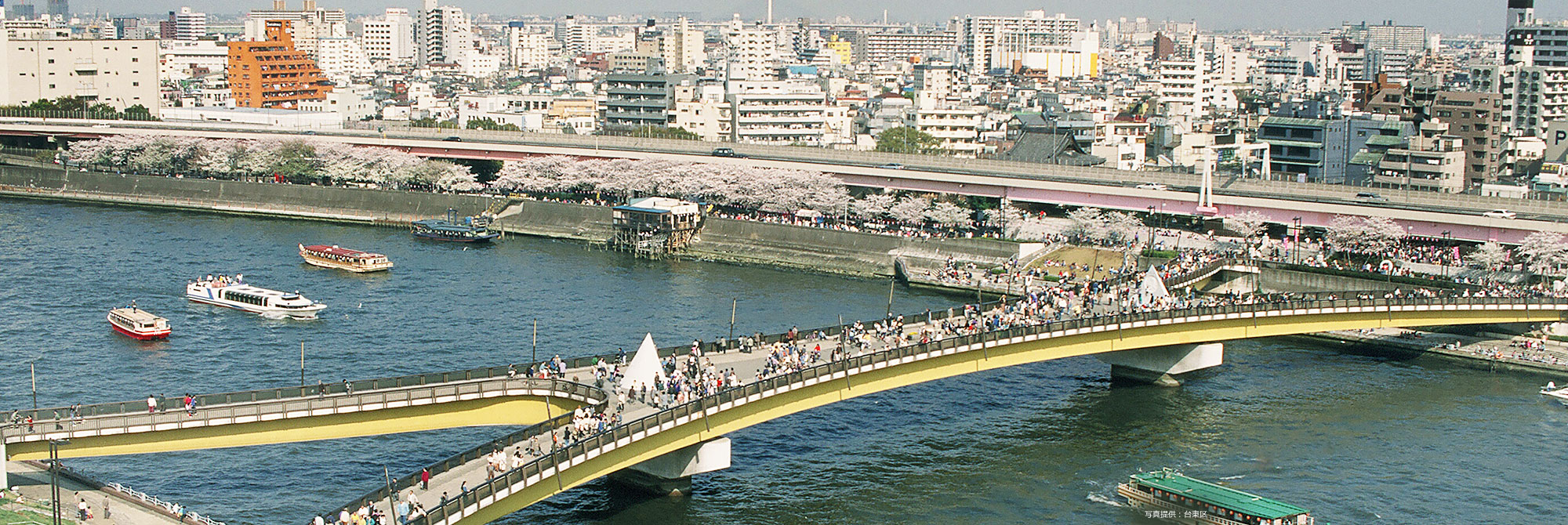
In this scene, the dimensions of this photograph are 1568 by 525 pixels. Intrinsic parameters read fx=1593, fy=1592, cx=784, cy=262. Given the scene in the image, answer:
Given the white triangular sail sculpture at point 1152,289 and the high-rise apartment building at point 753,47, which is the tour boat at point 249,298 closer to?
the white triangular sail sculpture at point 1152,289

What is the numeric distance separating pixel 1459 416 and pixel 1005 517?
14.7 meters

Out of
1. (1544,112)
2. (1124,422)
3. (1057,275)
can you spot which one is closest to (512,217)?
(1057,275)

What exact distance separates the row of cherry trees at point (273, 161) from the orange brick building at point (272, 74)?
5001cm

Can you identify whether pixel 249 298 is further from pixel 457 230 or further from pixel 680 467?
pixel 680 467

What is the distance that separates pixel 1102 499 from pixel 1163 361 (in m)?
10.7

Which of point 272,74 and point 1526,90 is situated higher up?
point 272,74

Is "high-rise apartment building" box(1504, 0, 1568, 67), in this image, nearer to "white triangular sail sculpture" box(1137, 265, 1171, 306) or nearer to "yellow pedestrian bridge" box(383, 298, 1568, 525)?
"yellow pedestrian bridge" box(383, 298, 1568, 525)

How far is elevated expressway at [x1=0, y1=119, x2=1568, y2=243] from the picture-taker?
190 feet

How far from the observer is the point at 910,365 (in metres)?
33.4

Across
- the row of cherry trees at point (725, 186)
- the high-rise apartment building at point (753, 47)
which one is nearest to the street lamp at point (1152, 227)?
the row of cherry trees at point (725, 186)

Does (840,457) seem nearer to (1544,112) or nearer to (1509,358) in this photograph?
(1509,358)

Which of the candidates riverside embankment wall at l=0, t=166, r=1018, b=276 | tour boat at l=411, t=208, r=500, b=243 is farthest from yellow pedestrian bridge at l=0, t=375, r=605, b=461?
tour boat at l=411, t=208, r=500, b=243

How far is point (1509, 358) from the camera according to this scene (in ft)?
142

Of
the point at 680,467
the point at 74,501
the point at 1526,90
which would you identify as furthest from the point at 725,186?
the point at 1526,90
